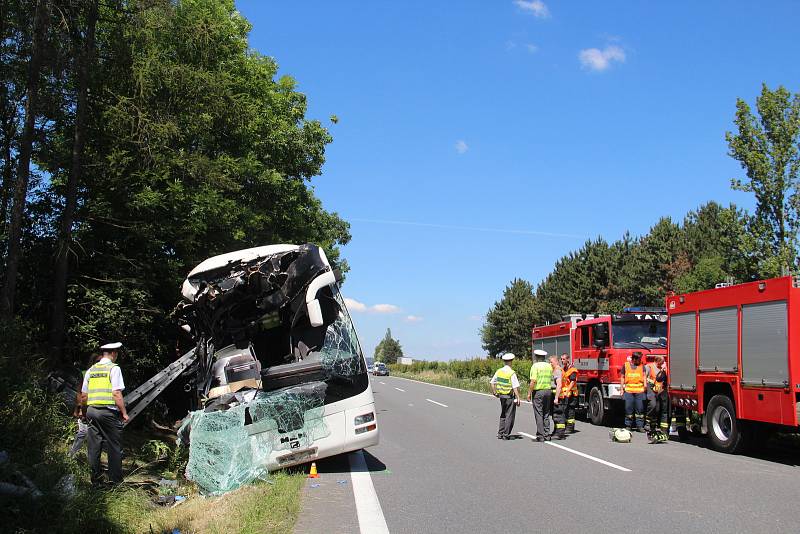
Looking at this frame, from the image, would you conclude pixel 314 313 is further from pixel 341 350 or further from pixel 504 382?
pixel 504 382

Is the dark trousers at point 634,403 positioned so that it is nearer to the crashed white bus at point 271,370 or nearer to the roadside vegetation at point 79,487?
the crashed white bus at point 271,370

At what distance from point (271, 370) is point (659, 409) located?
9571 mm

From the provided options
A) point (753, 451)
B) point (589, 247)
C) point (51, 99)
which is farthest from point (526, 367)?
point (589, 247)

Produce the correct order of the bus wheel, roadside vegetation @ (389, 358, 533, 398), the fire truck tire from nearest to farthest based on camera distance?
1. the fire truck tire
2. the bus wheel
3. roadside vegetation @ (389, 358, 533, 398)

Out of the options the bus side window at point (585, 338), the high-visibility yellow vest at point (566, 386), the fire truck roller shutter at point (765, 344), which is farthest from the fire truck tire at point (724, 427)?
the bus side window at point (585, 338)

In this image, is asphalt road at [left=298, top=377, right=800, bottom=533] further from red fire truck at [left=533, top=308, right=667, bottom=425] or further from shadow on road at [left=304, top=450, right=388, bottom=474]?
red fire truck at [left=533, top=308, right=667, bottom=425]

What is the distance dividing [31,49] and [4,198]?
2.98 meters

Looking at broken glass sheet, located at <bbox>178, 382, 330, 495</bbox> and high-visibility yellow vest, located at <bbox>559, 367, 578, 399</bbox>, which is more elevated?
high-visibility yellow vest, located at <bbox>559, 367, 578, 399</bbox>

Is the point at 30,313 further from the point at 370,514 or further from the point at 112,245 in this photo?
the point at 370,514

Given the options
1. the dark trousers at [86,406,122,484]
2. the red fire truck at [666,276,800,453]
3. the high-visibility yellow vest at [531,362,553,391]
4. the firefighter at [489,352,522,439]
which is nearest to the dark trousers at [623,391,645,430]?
the red fire truck at [666,276,800,453]

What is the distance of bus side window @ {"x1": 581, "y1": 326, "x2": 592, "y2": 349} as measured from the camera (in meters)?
18.8

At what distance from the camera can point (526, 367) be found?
35375 millimetres

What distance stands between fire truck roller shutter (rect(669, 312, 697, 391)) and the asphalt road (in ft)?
4.16

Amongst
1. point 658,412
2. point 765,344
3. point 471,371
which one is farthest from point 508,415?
point 471,371
